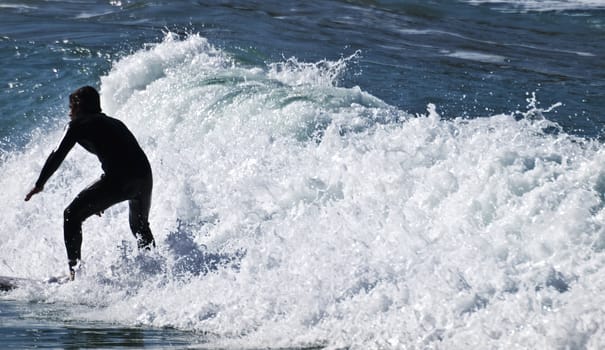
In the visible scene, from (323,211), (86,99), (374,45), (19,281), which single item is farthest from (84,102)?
(374,45)

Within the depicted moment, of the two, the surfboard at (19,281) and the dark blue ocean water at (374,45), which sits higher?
the surfboard at (19,281)

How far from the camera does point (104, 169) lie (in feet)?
29.2

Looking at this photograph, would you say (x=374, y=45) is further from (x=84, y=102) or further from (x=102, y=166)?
(x=84, y=102)

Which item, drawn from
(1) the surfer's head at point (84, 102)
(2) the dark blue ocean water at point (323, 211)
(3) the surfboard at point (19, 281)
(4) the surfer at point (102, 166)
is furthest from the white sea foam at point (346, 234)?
(1) the surfer's head at point (84, 102)

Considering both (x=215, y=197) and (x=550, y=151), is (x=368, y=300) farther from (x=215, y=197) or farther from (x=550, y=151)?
(x=215, y=197)

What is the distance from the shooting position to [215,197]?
35.2 ft

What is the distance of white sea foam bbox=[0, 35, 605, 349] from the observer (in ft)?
22.6

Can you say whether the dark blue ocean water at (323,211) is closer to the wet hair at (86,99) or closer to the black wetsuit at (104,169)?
the black wetsuit at (104,169)

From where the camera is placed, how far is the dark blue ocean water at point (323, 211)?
7.00 meters

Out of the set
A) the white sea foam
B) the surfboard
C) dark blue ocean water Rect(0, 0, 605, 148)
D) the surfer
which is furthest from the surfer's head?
dark blue ocean water Rect(0, 0, 605, 148)

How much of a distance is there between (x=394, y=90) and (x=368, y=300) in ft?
31.2

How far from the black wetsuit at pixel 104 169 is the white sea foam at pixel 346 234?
14.0 inches

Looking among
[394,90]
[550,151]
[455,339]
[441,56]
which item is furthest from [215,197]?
[441,56]

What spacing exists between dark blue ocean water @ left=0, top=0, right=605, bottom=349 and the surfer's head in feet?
3.80
